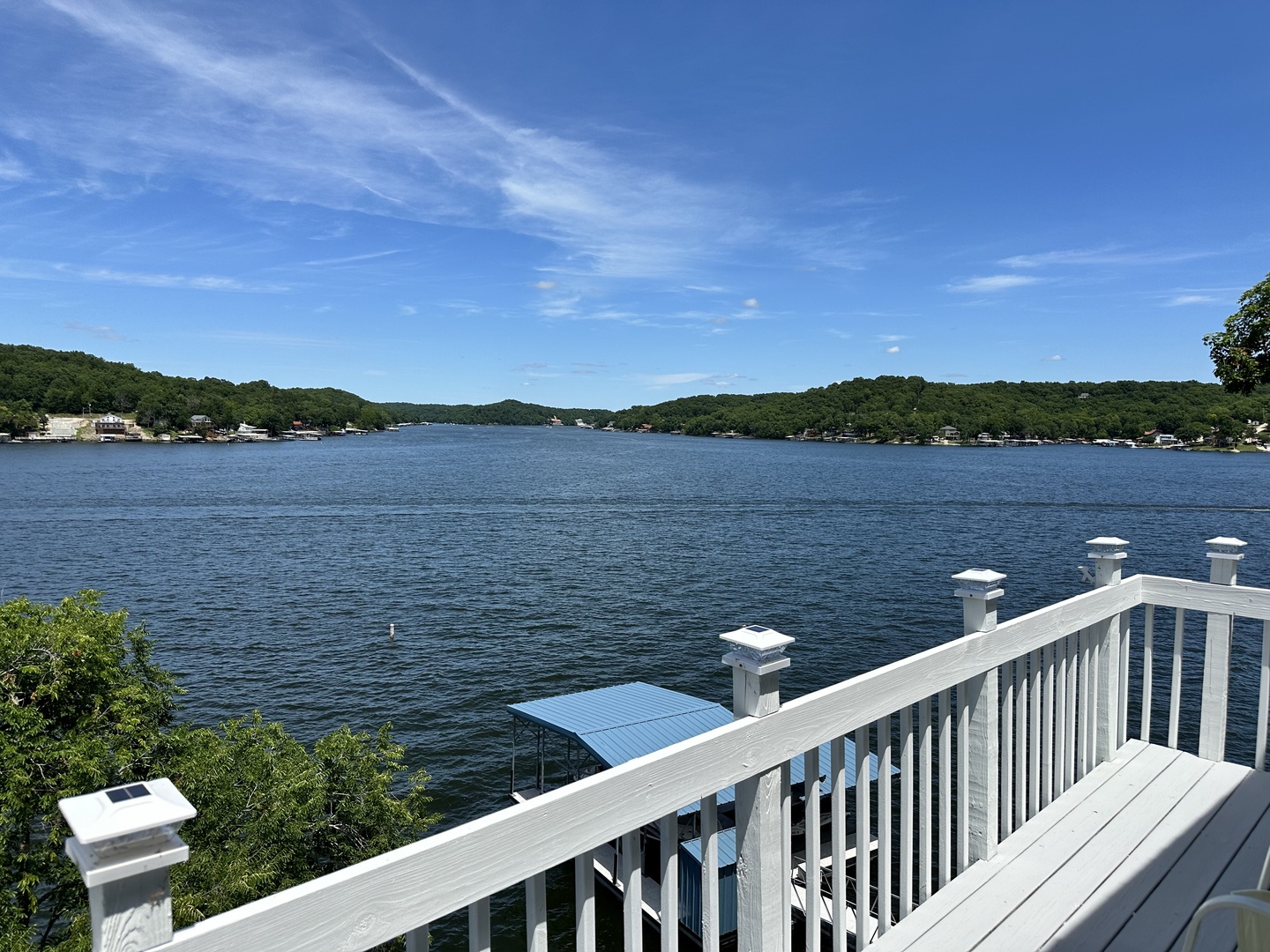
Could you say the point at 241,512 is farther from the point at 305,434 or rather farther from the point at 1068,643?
the point at 305,434

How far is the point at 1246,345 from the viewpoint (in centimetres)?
970

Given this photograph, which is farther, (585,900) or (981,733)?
(981,733)

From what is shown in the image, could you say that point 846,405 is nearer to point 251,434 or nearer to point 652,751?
point 251,434

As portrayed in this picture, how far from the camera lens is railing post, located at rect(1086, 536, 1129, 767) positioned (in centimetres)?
402

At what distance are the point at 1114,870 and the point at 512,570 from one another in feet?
82.8

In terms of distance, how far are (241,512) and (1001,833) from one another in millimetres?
43510

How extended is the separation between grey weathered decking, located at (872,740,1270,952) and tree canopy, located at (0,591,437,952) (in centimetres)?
542

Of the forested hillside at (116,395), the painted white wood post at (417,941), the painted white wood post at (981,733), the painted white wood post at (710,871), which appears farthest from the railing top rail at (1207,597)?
the forested hillside at (116,395)

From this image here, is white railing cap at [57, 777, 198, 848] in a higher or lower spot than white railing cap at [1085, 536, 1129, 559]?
higher

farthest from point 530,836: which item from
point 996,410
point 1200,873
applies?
point 996,410

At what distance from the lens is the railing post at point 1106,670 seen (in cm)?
402

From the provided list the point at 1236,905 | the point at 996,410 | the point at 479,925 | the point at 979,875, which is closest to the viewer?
the point at 1236,905

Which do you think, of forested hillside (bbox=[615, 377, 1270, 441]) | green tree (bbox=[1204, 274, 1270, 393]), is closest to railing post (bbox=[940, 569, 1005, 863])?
green tree (bbox=[1204, 274, 1270, 393])

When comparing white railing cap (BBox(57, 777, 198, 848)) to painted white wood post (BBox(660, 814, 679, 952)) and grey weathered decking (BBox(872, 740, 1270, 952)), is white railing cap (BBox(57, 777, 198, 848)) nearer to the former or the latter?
painted white wood post (BBox(660, 814, 679, 952))
